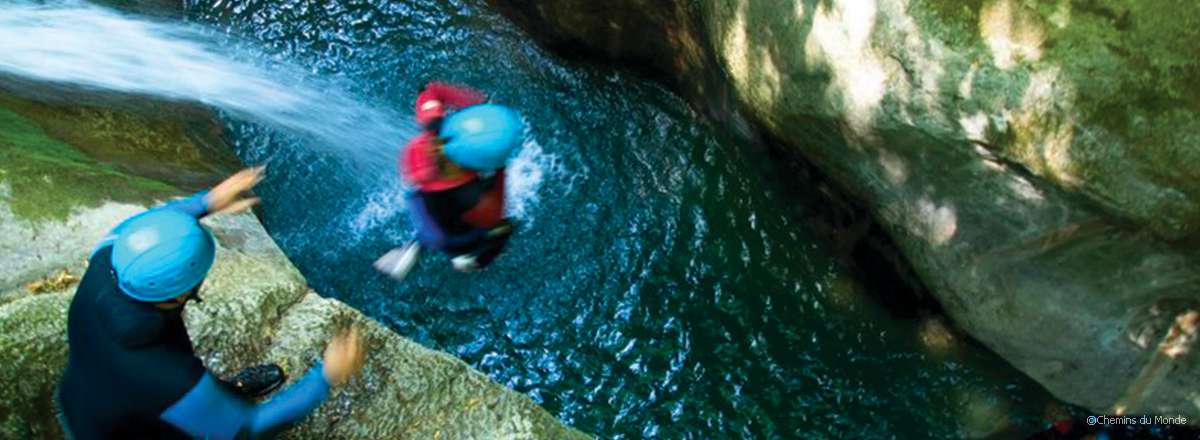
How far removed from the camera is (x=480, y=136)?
4.59 metres

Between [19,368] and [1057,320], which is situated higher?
[1057,320]

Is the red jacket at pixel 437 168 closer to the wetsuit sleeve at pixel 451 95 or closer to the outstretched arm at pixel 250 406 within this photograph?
the wetsuit sleeve at pixel 451 95

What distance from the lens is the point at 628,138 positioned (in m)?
8.33

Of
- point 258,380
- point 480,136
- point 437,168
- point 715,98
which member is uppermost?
point 715,98

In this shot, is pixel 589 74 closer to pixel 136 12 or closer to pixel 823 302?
pixel 823 302

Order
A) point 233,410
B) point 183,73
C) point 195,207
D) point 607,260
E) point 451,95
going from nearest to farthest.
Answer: point 233,410 < point 195,207 < point 451,95 < point 607,260 < point 183,73

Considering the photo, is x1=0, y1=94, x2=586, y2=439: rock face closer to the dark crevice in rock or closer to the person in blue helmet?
the person in blue helmet

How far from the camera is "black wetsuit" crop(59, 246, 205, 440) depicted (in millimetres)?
3035

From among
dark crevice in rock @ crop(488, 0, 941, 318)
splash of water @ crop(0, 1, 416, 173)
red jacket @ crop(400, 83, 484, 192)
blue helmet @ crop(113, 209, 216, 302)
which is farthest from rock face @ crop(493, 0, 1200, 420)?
blue helmet @ crop(113, 209, 216, 302)

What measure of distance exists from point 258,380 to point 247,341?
371mm

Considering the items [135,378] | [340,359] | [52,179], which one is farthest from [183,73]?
[135,378]

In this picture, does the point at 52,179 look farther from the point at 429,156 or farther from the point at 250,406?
the point at 250,406

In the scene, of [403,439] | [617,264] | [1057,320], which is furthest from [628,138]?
[403,439]

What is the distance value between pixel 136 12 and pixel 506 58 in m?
3.80
